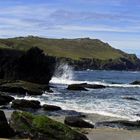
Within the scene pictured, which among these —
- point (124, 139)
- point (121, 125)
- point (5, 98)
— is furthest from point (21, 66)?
point (124, 139)

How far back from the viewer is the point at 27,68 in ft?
305

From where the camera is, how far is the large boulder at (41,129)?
26.8 meters

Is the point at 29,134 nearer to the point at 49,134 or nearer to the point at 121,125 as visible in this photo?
the point at 49,134

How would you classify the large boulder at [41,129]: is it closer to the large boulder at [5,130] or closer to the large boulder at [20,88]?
the large boulder at [5,130]

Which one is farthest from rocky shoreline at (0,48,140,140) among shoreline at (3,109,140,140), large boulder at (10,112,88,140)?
shoreline at (3,109,140,140)

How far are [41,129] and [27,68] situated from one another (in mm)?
66253

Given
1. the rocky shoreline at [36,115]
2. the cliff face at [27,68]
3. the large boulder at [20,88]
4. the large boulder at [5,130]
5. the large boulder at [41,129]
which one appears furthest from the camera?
the cliff face at [27,68]

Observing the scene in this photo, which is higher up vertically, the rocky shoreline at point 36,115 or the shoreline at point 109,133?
the rocky shoreline at point 36,115

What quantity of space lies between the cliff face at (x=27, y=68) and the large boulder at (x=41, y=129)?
205ft

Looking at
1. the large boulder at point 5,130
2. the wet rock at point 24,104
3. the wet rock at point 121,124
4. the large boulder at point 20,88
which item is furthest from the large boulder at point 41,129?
the large boulder at point 20,88

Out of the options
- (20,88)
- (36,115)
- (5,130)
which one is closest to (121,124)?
(36,115)

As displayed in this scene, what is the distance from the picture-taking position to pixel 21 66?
92812mm

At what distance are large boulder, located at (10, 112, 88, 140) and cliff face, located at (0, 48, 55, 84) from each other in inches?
2464

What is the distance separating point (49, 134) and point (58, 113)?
1851 cm
